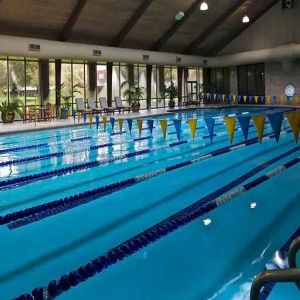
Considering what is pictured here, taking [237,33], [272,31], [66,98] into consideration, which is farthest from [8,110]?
[272,31]

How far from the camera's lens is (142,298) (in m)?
2.78

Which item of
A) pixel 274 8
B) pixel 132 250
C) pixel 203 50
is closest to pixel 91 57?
pixel 203 50

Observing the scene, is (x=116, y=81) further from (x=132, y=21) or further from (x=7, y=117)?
(x=7, y=117)

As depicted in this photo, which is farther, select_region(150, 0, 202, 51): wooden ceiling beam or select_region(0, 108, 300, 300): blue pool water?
select_region(150, 0, 202, 51): wooden ceiling beam

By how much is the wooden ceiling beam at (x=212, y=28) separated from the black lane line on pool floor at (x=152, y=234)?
12854mm

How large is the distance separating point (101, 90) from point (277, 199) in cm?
1473

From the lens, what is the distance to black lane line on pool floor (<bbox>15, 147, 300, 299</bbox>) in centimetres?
280

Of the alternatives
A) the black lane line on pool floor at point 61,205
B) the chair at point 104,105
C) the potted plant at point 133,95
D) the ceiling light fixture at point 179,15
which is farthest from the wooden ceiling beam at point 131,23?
the black lane line on pool floor at point 61,205

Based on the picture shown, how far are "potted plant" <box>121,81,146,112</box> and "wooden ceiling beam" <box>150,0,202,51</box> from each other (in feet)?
6.80

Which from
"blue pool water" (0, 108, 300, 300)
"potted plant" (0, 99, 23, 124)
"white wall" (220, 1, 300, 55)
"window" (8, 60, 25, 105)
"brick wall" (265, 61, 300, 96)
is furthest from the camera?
"brick wall" (265, 61, 300, 96)

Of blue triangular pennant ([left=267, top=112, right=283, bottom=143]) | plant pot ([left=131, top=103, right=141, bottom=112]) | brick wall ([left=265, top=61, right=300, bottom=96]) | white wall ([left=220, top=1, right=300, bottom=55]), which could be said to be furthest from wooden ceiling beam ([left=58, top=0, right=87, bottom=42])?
brick wall ([left=265, top=61, right=300, bottom=96])

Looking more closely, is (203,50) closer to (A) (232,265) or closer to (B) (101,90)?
(B) (101,90)

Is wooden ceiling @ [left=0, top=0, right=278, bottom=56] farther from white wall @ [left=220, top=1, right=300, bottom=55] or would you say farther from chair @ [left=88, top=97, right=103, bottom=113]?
chair @ [left=88, top=97, right=103, bottom=113]

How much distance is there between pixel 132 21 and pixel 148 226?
43.0 ft
